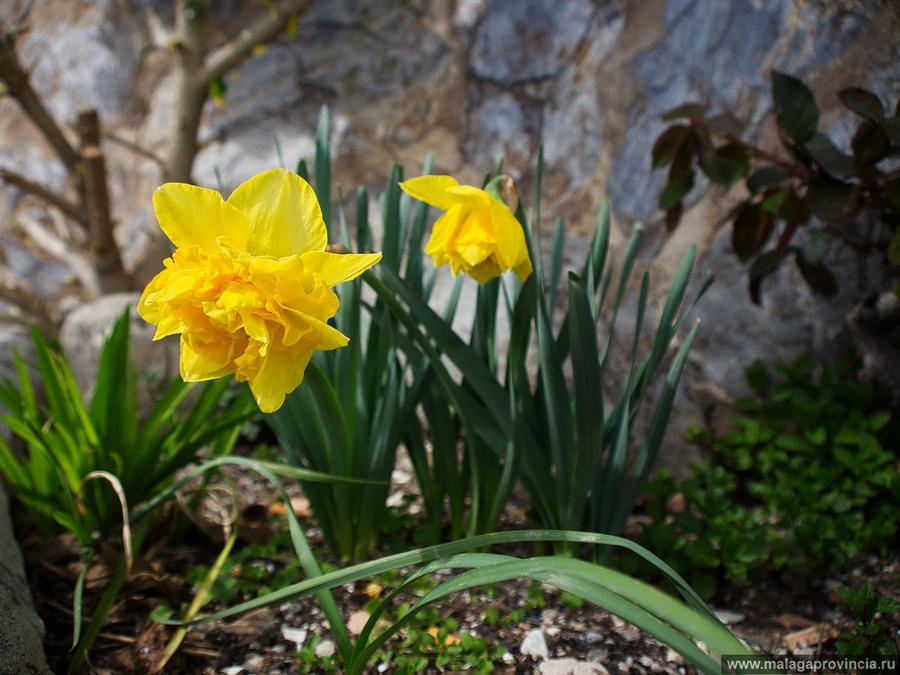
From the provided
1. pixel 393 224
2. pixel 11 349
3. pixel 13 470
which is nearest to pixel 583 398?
pixel 393 224

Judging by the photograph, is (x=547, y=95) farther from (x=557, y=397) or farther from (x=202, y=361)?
(x=202, y=361)

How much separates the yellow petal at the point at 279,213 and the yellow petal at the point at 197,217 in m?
A: 0.02

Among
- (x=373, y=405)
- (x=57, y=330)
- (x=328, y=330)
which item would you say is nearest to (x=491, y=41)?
(x=373, y=405)

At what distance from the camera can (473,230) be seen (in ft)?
2.77

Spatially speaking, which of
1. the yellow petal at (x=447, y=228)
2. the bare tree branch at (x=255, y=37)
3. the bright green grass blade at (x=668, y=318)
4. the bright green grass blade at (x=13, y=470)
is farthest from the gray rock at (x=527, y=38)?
the bright green grass blade at (x=13, y=470)

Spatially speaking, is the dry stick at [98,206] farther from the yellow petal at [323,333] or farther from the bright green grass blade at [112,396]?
the yellow petal at [323,333]

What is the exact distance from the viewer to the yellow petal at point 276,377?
0.71 meters

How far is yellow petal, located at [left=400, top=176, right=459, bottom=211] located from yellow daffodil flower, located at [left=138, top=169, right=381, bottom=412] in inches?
5.9

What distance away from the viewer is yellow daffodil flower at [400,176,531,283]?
0.83 meters

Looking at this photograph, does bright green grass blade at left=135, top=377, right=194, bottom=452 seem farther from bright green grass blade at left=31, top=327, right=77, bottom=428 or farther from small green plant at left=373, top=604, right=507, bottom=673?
small green plant at left=373, top=604, right=507, bottom=673

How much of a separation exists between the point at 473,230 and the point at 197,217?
0.33 meters

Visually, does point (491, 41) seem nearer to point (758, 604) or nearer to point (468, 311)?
point (468, 311)

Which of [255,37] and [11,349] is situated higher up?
[255,37]

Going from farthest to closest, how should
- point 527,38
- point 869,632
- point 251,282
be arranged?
1. point 527,38
2. point 869,632
3. point 251,282
